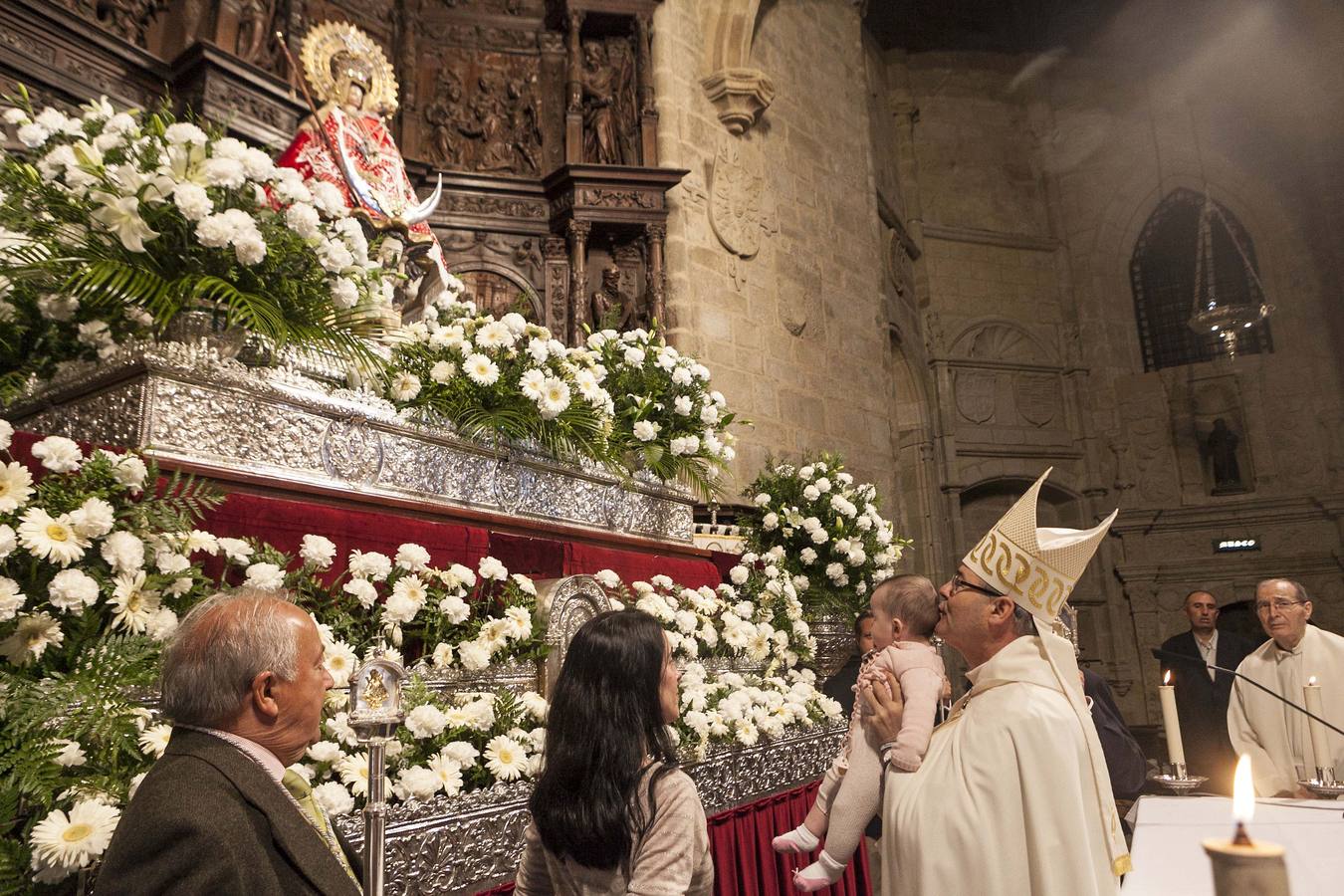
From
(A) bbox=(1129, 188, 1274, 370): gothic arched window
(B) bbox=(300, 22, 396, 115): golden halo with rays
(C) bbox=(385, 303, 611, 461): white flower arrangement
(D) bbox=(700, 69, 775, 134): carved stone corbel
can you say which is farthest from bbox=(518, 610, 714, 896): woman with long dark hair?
(A) bbox=(1129, 188, 1274, 370): gothic arched window

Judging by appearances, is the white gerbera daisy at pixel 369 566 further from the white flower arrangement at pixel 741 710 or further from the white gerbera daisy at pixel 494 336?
the white gerbera daisy at pixel 494 336

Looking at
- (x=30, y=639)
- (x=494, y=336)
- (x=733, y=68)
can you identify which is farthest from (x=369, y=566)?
(x=733, y=68)

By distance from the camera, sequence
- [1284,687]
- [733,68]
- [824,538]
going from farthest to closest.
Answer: [733,68]
[824,538]
[1284,687]

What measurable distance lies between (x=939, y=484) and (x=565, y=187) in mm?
8734

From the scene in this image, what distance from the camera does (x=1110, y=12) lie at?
16.7m

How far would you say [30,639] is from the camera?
1.95 m

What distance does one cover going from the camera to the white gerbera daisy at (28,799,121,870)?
165 cm

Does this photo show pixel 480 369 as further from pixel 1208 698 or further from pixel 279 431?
pixel 1208 698

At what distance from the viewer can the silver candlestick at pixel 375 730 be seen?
1.76 metres

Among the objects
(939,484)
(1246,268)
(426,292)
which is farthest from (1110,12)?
(426,292)

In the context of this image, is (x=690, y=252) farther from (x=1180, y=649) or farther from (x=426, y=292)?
(x=1180, y=649)

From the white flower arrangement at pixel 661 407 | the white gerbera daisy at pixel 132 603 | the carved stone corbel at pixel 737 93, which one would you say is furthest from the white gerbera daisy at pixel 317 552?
the carved stone corbel at pixel 737 93

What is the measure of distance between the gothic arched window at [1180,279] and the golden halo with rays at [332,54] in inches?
550

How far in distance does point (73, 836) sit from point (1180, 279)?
59.8 ft
